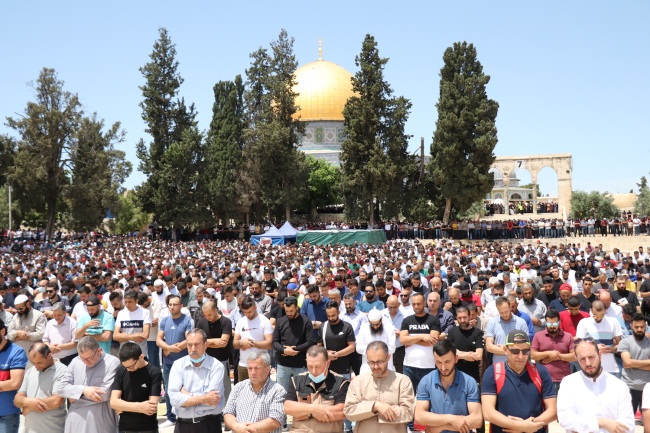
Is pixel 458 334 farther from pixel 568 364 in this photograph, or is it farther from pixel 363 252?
pixel 363 252

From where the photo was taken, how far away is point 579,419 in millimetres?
4570

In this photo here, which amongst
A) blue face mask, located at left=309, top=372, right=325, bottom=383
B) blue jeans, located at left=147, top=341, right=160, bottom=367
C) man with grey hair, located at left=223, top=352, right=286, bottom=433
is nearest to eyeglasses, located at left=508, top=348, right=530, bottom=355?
blue face mask, located at left=309, top=372, right=325, bottom=383

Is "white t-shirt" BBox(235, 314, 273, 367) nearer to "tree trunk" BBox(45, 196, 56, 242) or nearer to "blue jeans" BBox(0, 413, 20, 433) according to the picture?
"blue jeans" BBox(0, 413, 20, 433)

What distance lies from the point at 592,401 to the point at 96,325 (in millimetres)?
5564

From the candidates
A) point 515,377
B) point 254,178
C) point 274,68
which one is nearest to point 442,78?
point 274,68

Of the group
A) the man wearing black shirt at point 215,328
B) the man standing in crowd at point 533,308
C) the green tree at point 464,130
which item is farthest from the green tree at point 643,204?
the man wearing black shirt at point 215,328

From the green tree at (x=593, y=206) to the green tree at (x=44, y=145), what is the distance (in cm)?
4157

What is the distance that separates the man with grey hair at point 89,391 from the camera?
5.44 m

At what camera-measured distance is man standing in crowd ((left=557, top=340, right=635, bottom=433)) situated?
179 inches

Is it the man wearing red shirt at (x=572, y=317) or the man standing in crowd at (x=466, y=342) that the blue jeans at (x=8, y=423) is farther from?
the man wearing red shirt at (x=572, y=317)

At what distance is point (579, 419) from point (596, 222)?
36.0 meters

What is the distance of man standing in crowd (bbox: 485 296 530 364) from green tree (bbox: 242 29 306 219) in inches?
1343

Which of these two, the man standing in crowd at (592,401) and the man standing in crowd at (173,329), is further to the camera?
the man standing in crowd at (173,329)

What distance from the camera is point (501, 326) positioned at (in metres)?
7.08
